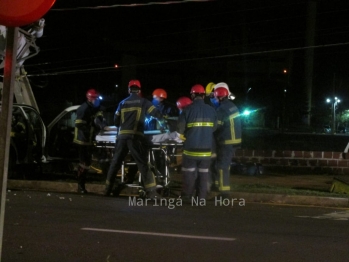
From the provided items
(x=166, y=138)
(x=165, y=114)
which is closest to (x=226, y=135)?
(x=166, y=138)

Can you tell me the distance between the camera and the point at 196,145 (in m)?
10.6

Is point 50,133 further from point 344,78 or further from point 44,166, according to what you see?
point 344,78

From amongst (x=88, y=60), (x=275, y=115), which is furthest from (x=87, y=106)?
(x=275, y=115)

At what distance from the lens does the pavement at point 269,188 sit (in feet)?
37.5

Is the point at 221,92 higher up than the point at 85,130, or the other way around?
the point at 221,92

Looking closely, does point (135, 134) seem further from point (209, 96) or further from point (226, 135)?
point (209, 96)

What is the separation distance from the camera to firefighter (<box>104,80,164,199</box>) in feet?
35.8

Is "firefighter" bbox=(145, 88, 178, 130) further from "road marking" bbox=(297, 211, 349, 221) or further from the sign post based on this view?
the sign post

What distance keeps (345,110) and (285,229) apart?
56.9 metres

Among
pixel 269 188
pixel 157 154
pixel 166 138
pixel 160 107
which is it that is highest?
pixel 160 107

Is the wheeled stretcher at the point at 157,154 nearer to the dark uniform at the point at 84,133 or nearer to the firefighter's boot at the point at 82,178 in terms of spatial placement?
the dark uniform at the point at 84,133

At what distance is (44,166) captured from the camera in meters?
14.8

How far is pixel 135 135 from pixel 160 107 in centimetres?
203

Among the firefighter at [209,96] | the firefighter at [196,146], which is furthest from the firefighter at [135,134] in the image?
the firefighter at [209,96]
